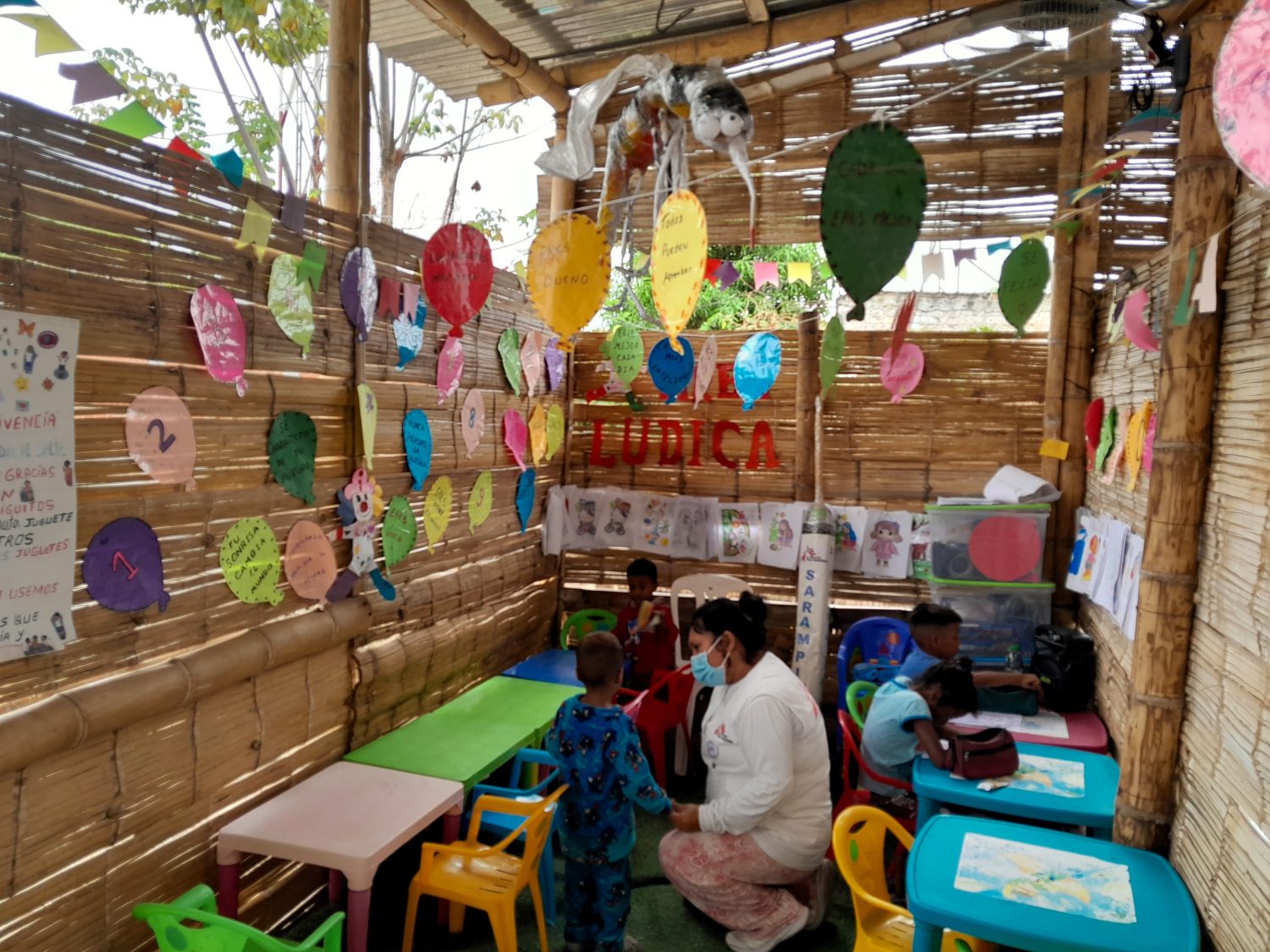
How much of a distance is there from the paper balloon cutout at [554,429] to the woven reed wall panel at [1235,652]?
3956mm

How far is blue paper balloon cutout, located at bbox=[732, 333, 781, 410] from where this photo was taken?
5.72 metres

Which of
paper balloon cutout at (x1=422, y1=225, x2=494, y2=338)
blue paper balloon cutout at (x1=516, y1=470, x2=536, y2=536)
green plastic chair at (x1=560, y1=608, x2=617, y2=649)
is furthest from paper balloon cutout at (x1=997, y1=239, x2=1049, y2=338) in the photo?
green plastic chair at (x1=560, y1=608, x2=617, y2=649)

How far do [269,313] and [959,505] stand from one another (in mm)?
3590

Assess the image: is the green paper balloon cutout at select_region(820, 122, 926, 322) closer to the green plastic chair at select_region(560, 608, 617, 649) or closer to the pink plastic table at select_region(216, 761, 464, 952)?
the pink plastic table at select_region(216, 761, 464, 952)

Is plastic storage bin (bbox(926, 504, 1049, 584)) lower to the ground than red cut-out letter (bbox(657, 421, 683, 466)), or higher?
lower

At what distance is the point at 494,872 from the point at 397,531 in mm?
1616

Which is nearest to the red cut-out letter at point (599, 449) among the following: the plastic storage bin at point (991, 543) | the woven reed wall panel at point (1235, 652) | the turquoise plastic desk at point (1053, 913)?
the plastic storage bin at point (991, 543)

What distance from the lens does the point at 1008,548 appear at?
4809 millimetres

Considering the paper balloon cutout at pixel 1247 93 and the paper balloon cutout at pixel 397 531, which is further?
the paper balloon cutout at pixel 397 531

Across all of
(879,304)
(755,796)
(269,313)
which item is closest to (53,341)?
(269,313)

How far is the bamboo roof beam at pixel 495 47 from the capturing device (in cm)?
440

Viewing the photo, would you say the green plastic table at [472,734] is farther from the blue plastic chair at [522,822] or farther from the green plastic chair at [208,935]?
the green plastic chair at [208,935]

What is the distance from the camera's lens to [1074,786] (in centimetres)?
315

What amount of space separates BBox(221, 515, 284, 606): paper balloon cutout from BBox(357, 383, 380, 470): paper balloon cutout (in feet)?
1.95
